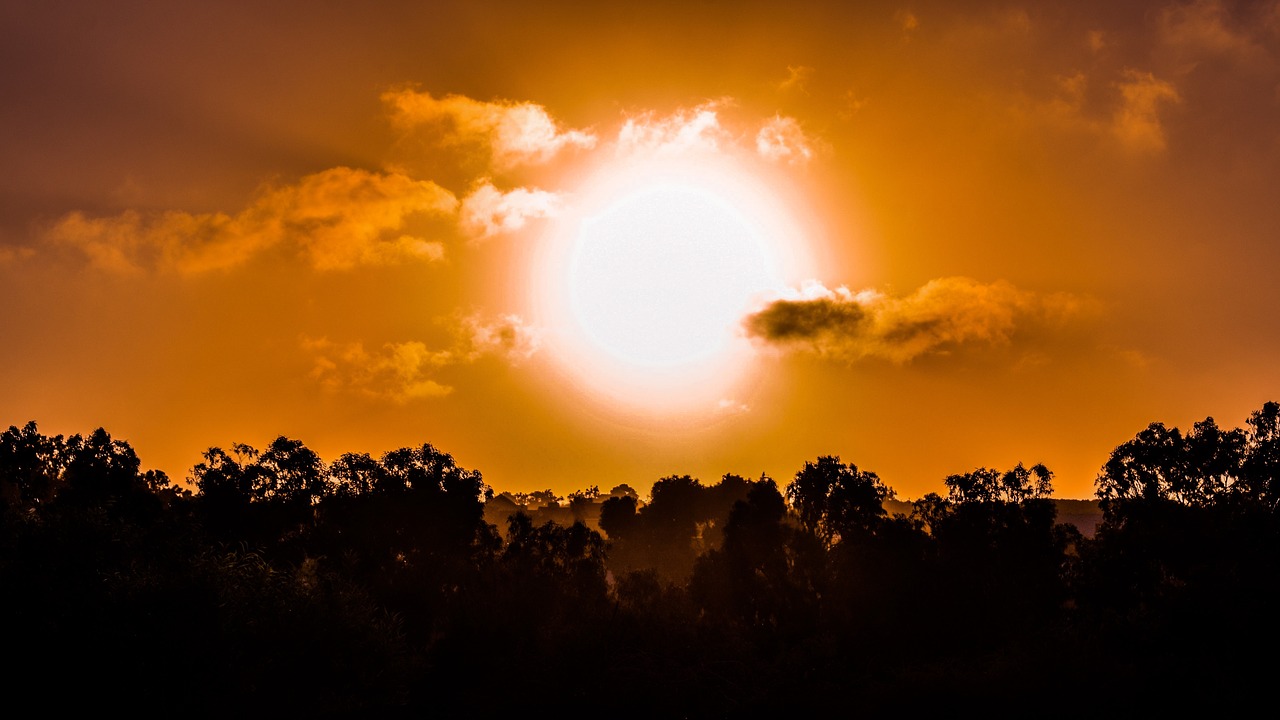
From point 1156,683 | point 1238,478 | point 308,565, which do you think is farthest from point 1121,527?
point 308,565

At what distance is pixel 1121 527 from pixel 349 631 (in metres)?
64.1

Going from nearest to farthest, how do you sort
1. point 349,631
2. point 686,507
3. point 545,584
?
point 349,631 < point 545,584 < point 686,507

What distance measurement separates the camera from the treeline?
4862 cm

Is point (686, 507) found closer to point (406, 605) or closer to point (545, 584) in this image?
point (545, 584)

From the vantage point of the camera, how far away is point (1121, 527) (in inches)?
2739

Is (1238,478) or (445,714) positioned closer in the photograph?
(1238,478)

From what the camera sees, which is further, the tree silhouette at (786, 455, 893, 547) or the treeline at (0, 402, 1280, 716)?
the tree silhouette at (786, 455, 893, 547)

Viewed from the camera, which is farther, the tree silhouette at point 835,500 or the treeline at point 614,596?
the tree silhouette at point 835,500

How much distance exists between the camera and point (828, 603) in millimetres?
86438

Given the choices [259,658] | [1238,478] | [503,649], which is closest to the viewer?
[259,658]

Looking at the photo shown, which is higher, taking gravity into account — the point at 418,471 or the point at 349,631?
the point at 418,471

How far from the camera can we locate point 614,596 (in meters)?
100

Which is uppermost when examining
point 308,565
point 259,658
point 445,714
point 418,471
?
point 418,471

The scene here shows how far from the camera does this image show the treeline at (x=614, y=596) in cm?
4862
